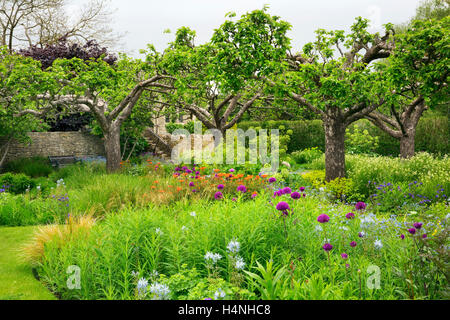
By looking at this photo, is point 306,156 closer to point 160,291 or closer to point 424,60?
point 424,60

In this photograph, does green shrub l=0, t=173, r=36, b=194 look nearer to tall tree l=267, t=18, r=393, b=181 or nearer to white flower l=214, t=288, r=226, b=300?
tall tree l=267, t=18, r=393, b=181

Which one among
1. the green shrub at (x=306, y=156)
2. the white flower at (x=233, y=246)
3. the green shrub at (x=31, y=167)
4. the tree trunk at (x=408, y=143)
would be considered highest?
the tree trunk at (x=408, y=143)

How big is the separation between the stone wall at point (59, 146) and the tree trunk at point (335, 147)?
46.4 ft

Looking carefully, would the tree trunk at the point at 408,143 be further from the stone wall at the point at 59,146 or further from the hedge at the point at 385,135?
the stone wall at the point at 59,146

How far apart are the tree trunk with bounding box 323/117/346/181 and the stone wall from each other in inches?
557

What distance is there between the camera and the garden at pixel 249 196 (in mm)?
3127

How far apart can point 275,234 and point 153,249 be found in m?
1.44

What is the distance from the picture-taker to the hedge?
17.0m

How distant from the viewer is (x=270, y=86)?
9.59 metres

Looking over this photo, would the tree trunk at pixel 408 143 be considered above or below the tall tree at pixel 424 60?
below

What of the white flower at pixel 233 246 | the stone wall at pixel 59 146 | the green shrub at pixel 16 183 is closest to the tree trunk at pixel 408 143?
the white flower at pixel 233 246

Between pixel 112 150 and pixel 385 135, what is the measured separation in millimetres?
14814

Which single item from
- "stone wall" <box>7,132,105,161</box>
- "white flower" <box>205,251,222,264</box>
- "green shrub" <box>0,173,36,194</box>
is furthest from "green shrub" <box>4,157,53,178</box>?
"white flower" <box>205,251,222,264</box>

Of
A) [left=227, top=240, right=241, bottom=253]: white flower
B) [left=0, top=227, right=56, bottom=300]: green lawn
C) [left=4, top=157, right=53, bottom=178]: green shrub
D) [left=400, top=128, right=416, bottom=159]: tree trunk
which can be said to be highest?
[left=400, top=128, right=416, bottom=159]: tree trunk
